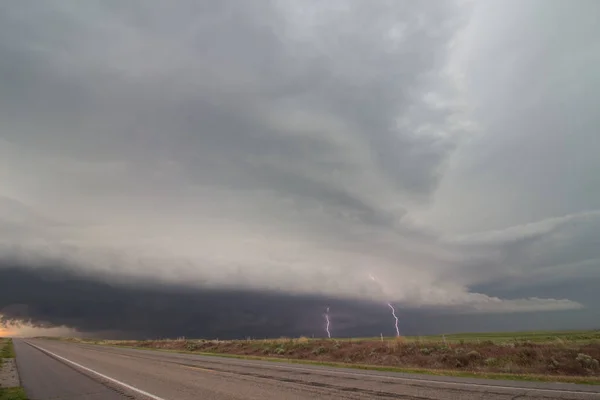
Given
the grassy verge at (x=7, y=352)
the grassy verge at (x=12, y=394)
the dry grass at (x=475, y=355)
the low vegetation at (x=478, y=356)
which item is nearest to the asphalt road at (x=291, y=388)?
the grassy verge at (x=12, y=394)

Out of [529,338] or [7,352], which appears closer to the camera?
[529,338]

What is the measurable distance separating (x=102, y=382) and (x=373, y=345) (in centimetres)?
2248

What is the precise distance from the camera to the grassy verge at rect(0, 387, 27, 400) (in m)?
13.8

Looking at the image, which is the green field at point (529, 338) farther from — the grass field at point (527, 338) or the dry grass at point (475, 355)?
the dry grass at point (475, 355)

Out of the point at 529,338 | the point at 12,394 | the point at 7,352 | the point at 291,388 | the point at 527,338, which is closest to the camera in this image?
the point at 291,388

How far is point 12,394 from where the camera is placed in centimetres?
1485

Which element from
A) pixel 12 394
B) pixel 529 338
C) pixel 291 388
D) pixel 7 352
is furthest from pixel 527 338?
pixel 7 352

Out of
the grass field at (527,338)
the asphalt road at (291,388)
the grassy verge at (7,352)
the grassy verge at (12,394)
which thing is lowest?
the grassy verge at (7,352)

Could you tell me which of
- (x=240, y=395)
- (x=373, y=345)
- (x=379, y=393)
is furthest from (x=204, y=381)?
(x=373, y=345)

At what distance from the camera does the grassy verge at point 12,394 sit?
13.8 metres

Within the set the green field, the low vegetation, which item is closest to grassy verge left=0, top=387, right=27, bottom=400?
the low vegetation

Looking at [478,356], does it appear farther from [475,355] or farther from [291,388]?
[291,388]

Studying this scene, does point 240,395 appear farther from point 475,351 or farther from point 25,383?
point 475,351

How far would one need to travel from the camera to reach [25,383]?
18.7 m
